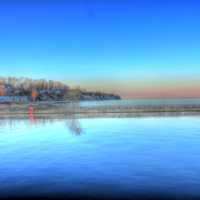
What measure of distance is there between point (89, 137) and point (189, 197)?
10.0 metres

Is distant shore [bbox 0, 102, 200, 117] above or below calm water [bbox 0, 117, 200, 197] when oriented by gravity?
above

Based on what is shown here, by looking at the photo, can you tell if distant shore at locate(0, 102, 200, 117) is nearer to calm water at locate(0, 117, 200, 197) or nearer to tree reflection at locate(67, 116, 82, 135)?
tree reflection at locate(67, 116, 82, 135)

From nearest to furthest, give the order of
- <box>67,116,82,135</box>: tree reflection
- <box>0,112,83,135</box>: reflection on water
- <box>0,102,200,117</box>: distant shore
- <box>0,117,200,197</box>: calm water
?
<box>0,117,200,197</box>: calm water
<box>67,116,82,135</box>: tree reflection
<box>0,112,83,135</box>: reflection on water
<box>0,102,200,117</box>: distant shore

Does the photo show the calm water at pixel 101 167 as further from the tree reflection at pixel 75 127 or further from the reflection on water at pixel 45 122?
the reflection on water at pixel 45 122

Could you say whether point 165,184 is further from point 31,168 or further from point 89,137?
point 89,137

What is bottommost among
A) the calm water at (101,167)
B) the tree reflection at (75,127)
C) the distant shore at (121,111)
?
the calm water at (101,167)

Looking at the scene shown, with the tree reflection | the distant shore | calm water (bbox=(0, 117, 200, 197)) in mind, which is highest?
the distant shore

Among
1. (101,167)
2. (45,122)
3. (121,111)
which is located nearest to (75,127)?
(45,122)

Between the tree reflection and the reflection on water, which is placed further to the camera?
the reflection on water

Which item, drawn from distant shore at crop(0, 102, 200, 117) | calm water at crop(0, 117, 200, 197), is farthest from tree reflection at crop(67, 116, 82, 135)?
distant shore at crop(0, 102, 200, 117)

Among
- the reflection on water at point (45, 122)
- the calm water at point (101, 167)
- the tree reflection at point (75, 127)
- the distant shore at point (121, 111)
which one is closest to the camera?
the calm water at point (101, 167)

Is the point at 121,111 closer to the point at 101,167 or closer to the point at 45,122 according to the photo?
the point at 45,122

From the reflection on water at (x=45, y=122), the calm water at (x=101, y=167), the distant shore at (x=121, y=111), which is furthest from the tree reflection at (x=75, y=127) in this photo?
the distant shore at (x=121, y=111)

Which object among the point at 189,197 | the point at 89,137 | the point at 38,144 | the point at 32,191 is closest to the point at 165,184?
the point at 189,197
